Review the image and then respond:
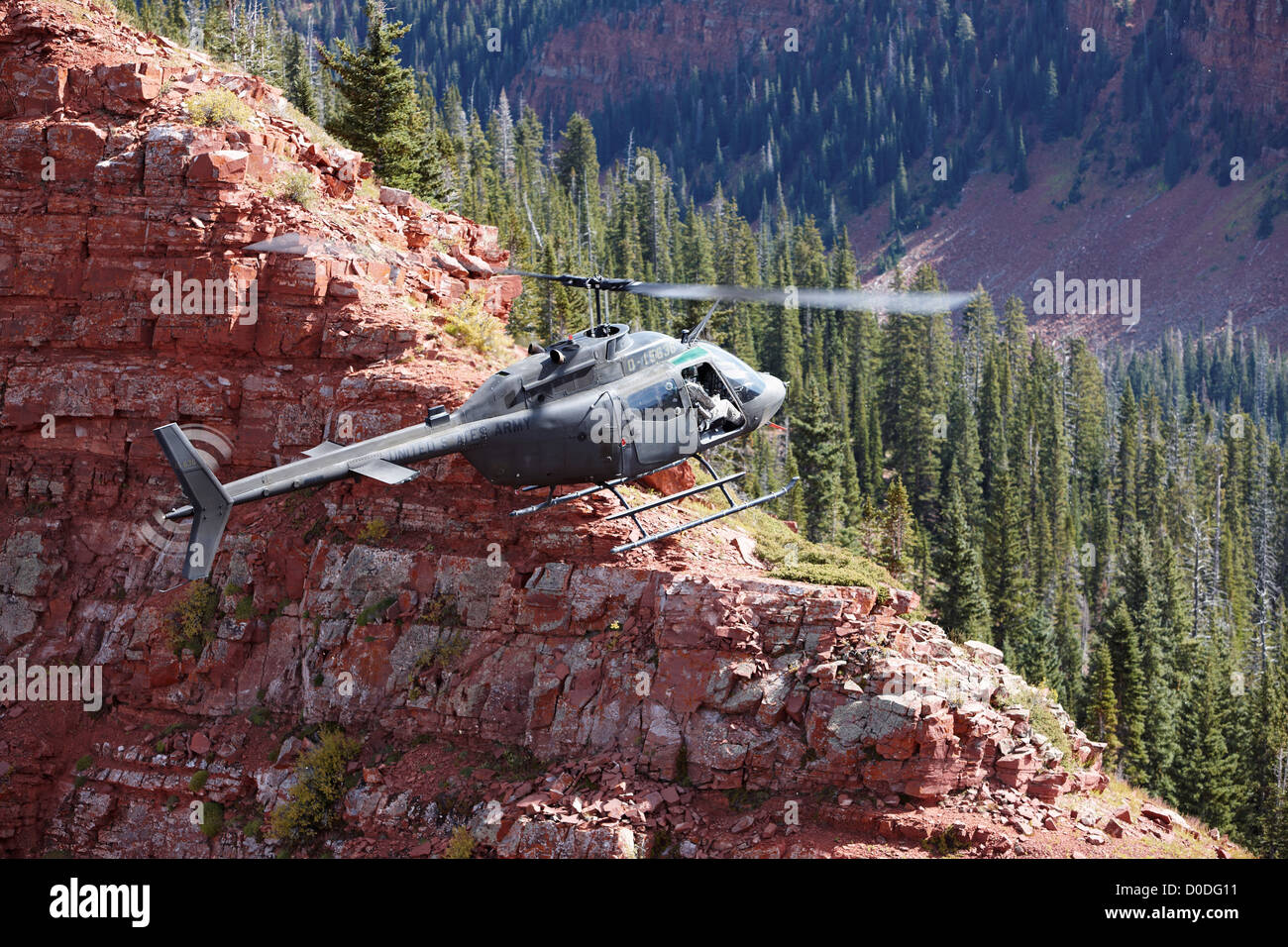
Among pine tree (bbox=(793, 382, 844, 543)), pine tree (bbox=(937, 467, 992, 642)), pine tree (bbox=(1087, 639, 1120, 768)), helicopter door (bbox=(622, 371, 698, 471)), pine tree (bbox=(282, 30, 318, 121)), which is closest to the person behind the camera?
helicopter door (bbox=(622, 371, 698, 471))

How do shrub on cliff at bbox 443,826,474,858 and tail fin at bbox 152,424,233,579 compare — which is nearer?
tail fin at bbox 152,424,233,579

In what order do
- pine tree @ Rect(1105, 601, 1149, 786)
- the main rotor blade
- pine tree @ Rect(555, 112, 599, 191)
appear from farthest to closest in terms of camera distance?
pine tree @ Rect(555, 112, 599, 191)
pine tree @ Rect(1105, 601, 1149, 786)
the main rotor blade

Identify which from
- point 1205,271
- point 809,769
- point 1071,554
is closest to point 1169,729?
point 1071,554

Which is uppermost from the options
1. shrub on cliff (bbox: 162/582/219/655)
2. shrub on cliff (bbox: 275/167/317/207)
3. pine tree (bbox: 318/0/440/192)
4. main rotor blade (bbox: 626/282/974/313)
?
pine tree (bbox: 318/0/440/192)

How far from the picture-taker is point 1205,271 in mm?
176375

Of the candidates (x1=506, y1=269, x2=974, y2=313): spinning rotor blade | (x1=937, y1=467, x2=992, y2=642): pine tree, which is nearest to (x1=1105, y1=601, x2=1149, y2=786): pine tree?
(x1=937, y1=467, x2=992, y2=642): pine tree

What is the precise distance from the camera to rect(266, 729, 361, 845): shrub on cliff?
24000mm

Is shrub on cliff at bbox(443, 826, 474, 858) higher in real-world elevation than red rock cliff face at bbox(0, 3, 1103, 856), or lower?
lower

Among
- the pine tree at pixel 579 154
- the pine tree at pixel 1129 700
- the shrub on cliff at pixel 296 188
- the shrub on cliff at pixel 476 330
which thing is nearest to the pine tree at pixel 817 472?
the pine tree at pixel 1129 700

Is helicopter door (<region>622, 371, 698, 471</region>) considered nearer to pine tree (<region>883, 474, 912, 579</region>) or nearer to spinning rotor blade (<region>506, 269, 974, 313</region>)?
spinning rotor blade (<region>506, 269, 974, 313</region>)

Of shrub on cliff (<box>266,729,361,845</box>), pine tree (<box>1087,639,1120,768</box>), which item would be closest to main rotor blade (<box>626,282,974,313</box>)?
shrub on cliff (<box>266,729,361,845</box>)

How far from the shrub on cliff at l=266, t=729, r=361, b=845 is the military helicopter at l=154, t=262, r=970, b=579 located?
5.53 meters

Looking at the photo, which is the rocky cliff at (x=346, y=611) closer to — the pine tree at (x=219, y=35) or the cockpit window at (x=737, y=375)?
the cockpit window at (x=737, y=375)

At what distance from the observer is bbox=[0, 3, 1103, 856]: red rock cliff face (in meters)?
22.8
